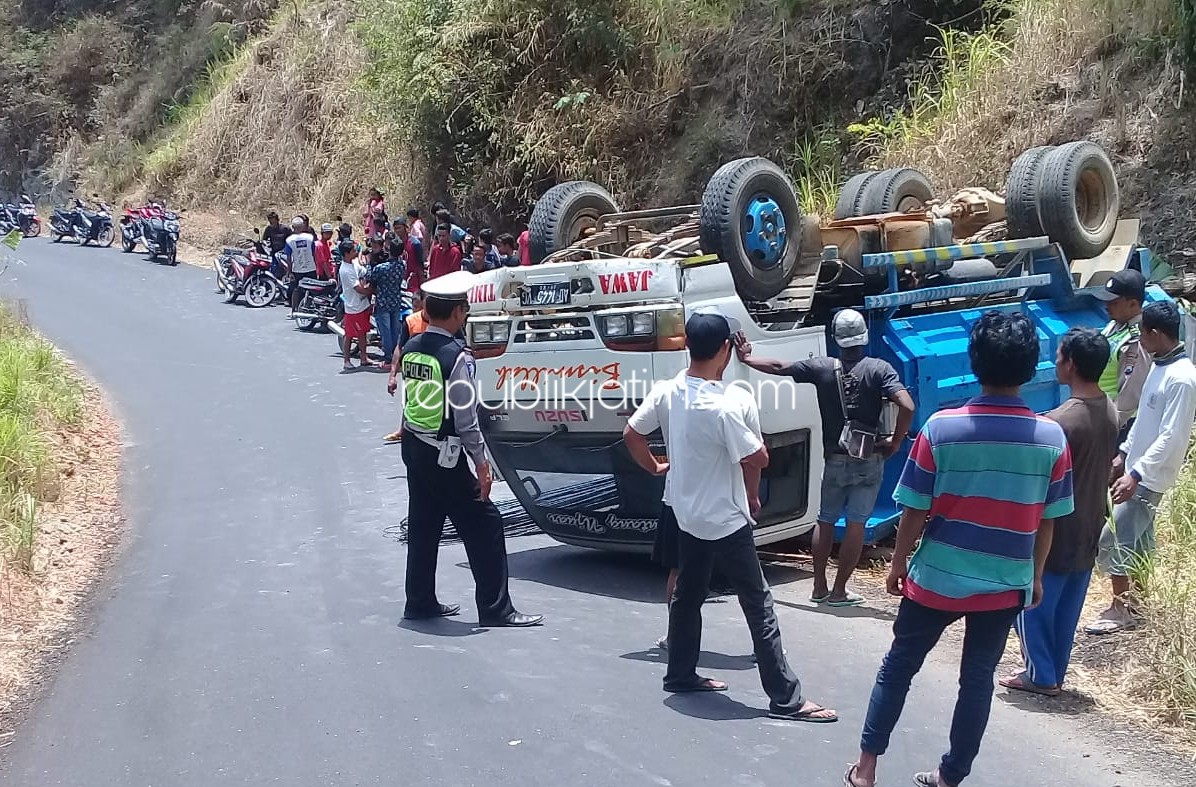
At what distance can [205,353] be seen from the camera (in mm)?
15734

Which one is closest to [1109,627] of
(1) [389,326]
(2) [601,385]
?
(2) [601,385]

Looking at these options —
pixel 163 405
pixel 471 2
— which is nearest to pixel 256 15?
pixel 471 2

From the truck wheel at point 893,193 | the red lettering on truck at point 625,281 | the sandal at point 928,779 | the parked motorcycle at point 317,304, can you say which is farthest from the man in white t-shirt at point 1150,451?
the parked motorcycle at point 317,304

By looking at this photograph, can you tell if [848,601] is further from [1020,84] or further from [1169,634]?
[1020,84]

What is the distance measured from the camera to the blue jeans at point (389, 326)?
46.1 ft

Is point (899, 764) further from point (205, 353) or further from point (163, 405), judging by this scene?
point (205, 353)

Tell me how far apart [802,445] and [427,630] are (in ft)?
7.70

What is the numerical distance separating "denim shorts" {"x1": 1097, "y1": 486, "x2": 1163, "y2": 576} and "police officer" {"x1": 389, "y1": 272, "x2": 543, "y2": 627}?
9.36 ft

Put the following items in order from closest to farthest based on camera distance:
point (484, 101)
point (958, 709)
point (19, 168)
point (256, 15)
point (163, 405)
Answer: point (958, 709) < point (163, 405) < point (484, 101) < point (256, 15) < point (19, 168)

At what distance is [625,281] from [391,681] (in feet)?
7.81

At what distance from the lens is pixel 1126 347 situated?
6465mm

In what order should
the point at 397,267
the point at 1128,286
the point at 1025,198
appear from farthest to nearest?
the point at 397,267
the point at 1025,198
the point at 1128,286

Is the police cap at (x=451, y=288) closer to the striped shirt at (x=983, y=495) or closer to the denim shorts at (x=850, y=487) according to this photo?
the denim shorts at (x=850, y=487)

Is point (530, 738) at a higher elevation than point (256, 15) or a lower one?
lower
